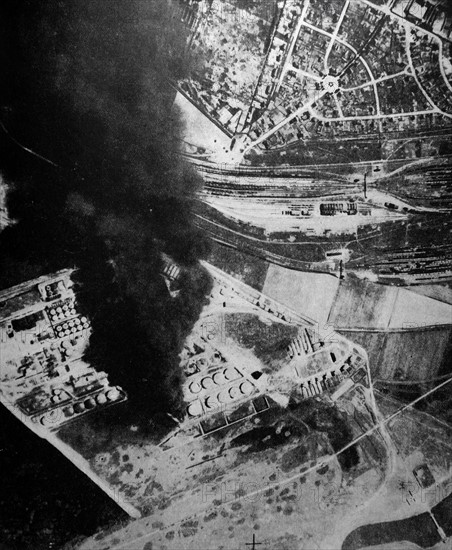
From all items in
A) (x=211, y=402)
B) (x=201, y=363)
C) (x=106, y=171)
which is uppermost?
(x=106, y=171)

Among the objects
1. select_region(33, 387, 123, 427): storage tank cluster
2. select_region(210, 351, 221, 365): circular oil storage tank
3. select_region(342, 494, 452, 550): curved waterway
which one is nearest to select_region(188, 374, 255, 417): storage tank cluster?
select_region(210, 351, 221, 365): circular oil storage tank

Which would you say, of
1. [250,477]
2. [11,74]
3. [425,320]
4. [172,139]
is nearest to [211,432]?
[250,477]

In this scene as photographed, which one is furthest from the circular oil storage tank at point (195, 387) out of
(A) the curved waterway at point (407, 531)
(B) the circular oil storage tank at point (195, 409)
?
(A) the curved waterway at point (407, 531)

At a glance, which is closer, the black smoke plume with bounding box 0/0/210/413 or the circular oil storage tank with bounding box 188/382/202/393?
the black smoke plume with bounding box 0/0/210/413

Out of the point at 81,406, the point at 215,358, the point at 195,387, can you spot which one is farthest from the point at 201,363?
the point at 81,406

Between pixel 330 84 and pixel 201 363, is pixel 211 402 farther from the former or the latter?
pixel 330 84

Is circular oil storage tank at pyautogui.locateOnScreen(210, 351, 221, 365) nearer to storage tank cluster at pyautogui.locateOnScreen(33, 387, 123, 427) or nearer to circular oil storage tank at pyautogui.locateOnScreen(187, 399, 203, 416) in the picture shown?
circular oil storage tank at pyautogui.locateOnScreen(187, 399, 203, 416)
